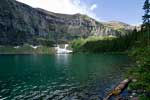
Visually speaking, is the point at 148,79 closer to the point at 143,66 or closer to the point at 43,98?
the point at 143,66

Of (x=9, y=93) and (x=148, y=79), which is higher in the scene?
(x=148, y=79)

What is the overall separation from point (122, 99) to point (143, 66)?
14.4 meters

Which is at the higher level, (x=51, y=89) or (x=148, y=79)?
(x=148, y=79)

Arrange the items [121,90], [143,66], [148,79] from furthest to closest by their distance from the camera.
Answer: [121,90] < [143,66] < [148,79]

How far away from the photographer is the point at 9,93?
5153 cm

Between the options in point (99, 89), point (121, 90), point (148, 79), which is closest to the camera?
point (148, 79)

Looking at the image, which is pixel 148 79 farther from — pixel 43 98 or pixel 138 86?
pixel 43 98

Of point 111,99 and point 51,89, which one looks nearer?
point 111,99

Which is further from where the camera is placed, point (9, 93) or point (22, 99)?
point (9, 93)

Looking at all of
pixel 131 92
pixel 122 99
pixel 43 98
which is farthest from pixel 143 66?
pixel 43 98

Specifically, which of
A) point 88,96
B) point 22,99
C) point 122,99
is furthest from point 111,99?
point 22,99

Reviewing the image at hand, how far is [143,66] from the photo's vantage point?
29453 mm

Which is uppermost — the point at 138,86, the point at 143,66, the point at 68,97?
the point at 143,66

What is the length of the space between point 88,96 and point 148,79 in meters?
23.8
